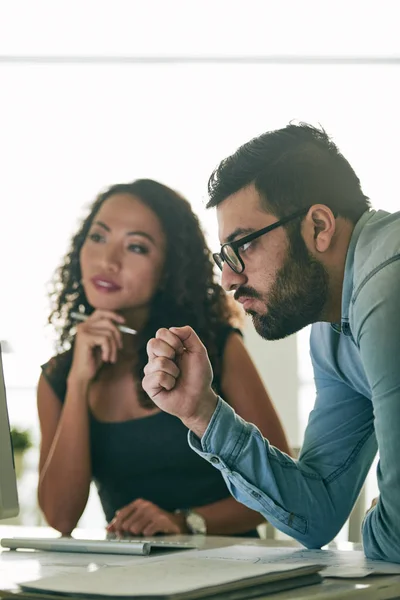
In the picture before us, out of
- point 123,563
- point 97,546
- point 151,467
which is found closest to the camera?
point 123,563

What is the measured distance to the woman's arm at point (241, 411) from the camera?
5.86ft

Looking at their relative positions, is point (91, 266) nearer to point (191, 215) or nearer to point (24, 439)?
point (191, 215)

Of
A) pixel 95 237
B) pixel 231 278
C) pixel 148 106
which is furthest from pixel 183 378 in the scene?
pixel 148 106

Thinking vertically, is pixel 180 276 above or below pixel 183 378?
above

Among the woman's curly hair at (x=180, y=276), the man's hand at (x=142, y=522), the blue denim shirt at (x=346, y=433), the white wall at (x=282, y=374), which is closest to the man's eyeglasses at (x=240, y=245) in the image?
the blue denim shirt at (x=346, y=433)

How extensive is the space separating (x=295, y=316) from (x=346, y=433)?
206 mm

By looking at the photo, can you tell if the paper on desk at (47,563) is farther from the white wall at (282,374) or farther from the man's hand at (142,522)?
the white wall at (282,374)

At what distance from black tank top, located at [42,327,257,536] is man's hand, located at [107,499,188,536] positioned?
1.30ft

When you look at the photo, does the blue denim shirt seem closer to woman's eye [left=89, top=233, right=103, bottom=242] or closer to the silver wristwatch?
the silver wristwatch

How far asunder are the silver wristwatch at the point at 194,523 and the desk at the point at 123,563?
0.27 metres

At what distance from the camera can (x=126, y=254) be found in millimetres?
2211

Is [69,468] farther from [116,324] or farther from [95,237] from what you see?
[95,237]

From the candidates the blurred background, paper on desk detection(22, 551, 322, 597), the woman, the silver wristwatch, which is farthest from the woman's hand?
the blurred background

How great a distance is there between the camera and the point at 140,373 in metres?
2.16
